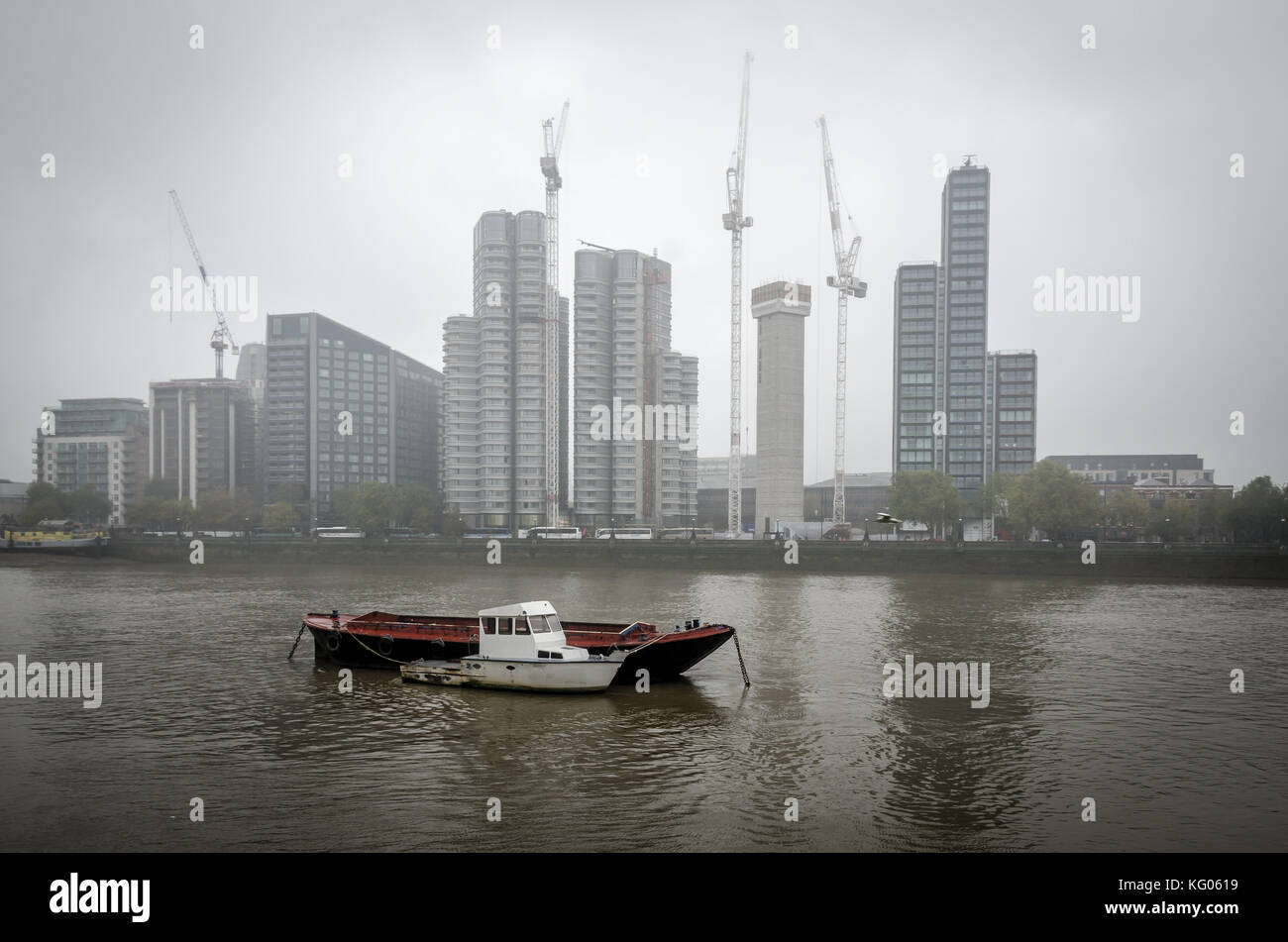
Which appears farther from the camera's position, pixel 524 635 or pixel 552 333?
pixel 552 333

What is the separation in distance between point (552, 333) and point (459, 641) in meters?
115

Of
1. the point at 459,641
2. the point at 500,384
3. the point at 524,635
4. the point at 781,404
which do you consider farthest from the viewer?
the point at 500,384

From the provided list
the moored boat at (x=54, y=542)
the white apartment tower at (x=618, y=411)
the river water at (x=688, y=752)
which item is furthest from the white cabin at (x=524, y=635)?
the white apartment tower at (x=618, y=411)

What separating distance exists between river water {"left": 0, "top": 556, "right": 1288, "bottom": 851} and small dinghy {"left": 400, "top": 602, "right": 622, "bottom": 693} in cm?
53

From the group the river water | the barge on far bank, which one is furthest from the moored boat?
the barge on far bank

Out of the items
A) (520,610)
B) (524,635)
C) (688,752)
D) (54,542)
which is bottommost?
(54,542)

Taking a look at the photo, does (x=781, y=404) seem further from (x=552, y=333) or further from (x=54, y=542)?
(x=54, y=542)

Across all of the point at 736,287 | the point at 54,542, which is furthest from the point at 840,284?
the point at 54,542

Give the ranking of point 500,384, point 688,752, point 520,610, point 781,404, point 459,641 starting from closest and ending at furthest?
point 688,752, point 520,610, point 459,641, point 781,404, point 500,384

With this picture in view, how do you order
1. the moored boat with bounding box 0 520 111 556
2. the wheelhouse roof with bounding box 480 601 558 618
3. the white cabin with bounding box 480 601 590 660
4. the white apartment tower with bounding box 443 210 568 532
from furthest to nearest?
1. the white apartment tower with bounding box 443 210 568 532
2. the moored boat with bounding box 0 520 111 556
3. the wheelhouse roof with bounding box 480 601 558 618
4. the white cabin with bounding box 480 601 590 660

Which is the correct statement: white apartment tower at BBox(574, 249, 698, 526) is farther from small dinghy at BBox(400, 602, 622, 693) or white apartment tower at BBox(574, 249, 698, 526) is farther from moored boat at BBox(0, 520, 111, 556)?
small dinghy at BBox(400, 602, 622, 693)

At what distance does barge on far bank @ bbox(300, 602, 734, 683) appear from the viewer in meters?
26.2

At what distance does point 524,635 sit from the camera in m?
25.4
